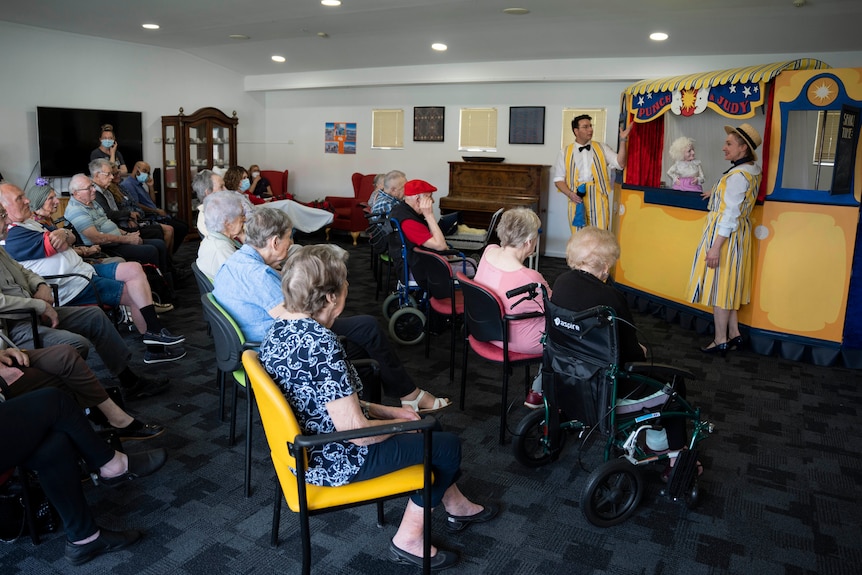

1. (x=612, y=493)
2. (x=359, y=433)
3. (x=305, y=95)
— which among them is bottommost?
Answer: (x=612, y=493)

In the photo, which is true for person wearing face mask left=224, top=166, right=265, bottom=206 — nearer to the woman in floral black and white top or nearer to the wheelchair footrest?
the woman in floral black and white top

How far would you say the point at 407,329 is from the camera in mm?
4895

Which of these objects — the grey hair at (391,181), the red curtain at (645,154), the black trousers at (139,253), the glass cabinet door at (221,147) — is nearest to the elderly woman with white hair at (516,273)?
the grey hair at (391,181)

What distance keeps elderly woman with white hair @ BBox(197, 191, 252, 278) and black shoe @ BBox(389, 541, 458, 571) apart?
6.56ft

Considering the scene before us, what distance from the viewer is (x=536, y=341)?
10.5 ft

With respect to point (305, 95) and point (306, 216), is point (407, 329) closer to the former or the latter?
point (306, 216)

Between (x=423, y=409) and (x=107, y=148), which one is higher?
(x=107, y=148)

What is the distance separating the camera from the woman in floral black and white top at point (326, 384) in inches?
75.9

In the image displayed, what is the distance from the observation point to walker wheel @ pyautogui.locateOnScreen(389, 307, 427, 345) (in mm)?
4852

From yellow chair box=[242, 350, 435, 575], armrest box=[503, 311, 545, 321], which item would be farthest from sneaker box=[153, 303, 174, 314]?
yellow chair box=[242, 350, 435, 575]

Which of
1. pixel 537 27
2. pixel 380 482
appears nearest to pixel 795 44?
pixel 537 27

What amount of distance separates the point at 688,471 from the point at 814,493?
2.27 ft

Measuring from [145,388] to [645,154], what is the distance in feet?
15.8

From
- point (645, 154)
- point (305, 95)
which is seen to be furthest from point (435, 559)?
point (305, 95)
